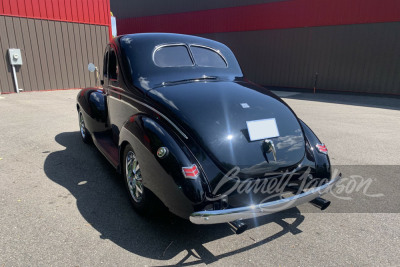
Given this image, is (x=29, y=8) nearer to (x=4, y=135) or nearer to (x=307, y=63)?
(x=4, y=135)

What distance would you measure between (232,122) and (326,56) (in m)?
13.7

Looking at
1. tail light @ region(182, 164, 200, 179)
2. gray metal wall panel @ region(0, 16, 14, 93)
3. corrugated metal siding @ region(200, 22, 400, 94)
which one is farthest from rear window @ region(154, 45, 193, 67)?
Answer: corrugated metal siding @ region(200, 22, 400, 94)

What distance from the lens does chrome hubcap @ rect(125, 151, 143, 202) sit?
2701 millimetres

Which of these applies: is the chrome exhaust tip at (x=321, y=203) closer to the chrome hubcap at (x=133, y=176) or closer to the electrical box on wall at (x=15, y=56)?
the chrome hubcap at (x=133, y=176)

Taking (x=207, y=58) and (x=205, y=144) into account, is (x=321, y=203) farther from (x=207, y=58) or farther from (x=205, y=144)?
(x=207, y=58)

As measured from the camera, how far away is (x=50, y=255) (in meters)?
2.17

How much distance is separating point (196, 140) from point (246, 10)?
1581 cm

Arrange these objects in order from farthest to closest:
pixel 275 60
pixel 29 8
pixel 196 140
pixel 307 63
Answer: pixel 275 60
pixel 307 63
pixel 29 8
pixel 196 140

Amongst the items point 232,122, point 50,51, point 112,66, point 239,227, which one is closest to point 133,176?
point 232,122

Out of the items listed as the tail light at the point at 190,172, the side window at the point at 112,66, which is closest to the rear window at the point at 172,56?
the side window at the point at 112,66

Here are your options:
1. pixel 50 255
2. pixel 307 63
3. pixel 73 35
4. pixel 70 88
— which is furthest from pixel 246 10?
pixel 50 255

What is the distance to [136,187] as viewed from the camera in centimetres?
274

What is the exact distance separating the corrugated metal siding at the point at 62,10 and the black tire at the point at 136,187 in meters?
10.5

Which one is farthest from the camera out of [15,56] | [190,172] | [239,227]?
[15,56]
